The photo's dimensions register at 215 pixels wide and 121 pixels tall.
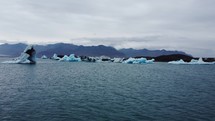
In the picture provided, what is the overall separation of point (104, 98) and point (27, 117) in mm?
8868

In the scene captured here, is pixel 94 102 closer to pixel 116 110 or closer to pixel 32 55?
pixel 116 110

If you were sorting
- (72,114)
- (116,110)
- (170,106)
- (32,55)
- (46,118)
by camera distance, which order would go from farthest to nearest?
1. (32,55)
2. (170,106)
3. (116,110)
4. (72,114)
5. (46,118)

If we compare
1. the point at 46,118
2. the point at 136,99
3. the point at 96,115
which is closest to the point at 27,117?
the point at 46,118

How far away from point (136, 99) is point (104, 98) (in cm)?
320

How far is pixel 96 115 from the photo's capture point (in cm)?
1703

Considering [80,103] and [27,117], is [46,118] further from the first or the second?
[80,103]

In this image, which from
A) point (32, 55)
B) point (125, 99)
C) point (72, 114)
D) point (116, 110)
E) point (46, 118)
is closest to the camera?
point (46, 118)

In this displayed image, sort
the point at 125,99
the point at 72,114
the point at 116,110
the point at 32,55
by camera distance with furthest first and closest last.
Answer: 1. the point at 32,55
2. the point at 125,99
3. the point at 116,110
4. the point at 72,114

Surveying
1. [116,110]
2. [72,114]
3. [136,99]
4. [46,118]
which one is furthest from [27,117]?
[136,99]

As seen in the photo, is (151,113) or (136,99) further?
(136,99)

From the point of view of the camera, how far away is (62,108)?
1900 cm

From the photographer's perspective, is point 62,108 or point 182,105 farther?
point 182,105

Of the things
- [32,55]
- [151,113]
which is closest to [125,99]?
[151,113]

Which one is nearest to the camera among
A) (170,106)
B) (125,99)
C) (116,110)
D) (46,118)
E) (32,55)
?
(46,118)
